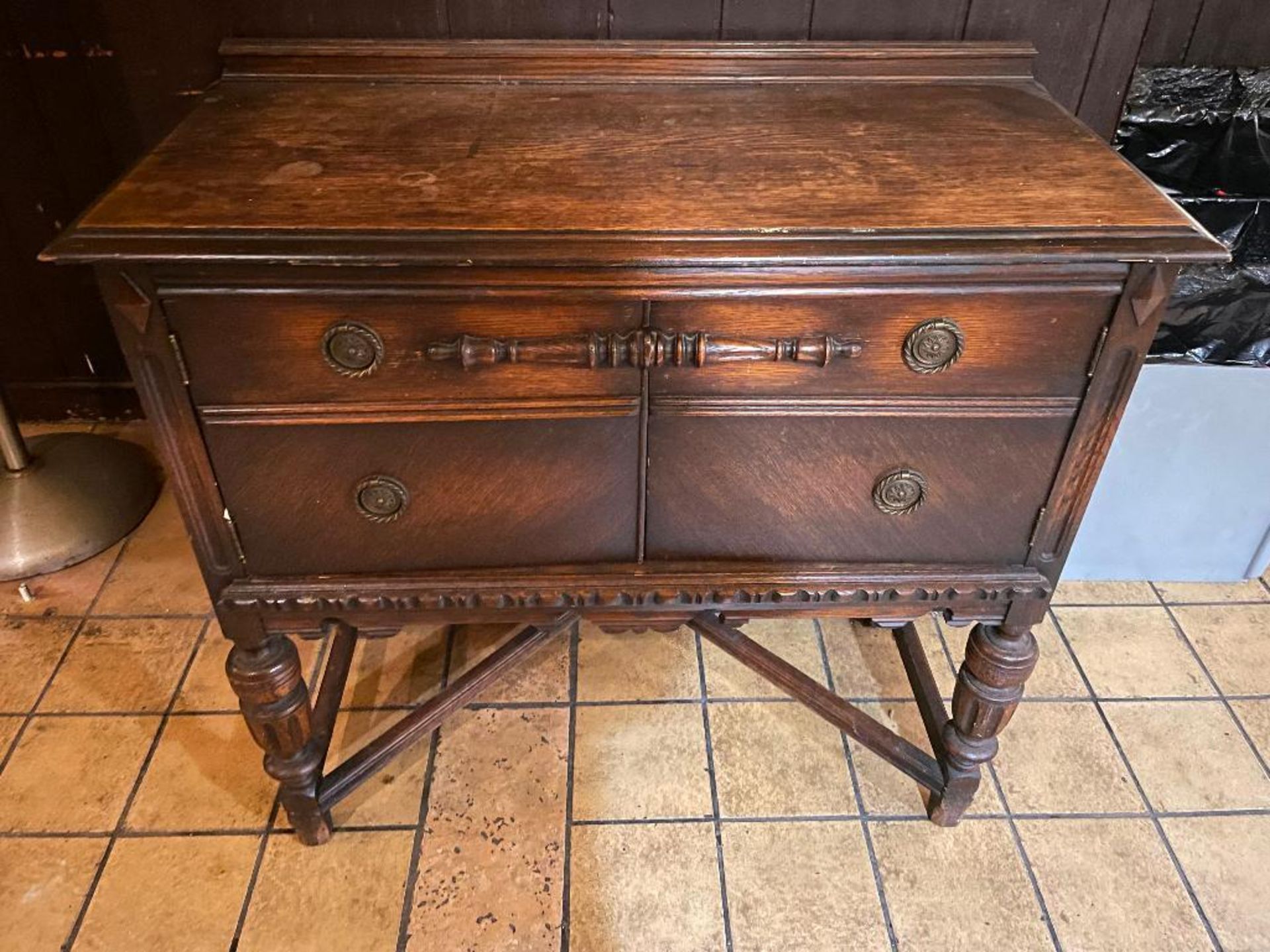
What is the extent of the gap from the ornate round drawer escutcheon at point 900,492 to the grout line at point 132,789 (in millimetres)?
1281

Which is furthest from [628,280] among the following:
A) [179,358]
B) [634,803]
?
[634,803]

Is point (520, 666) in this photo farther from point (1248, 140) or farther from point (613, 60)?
point (1248, 140)

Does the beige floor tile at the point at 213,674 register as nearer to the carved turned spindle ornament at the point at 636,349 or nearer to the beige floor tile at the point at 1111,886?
the carved turned spindle ornament at the point at 636,349

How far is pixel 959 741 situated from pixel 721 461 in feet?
2.13

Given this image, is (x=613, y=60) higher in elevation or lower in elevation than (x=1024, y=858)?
higher

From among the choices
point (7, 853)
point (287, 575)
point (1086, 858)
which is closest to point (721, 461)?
point (287, 575)

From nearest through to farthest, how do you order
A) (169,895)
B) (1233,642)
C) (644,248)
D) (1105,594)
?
(644,248) → (169,895) → (1233,642) → (1105,594)

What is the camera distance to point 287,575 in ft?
4.00

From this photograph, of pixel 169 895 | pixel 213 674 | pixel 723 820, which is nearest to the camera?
pixel 169 895

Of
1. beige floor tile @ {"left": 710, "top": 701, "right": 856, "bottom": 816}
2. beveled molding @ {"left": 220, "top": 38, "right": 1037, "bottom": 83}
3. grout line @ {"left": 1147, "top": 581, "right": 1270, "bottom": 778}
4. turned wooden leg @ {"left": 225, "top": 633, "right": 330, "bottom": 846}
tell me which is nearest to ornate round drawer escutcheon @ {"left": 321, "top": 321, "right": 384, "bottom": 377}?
turned wooden leg @ {"left": 225, "top": 633, "right": 330, "bottom": 846}

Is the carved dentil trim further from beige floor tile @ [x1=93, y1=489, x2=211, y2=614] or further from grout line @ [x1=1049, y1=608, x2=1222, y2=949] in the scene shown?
beige floor tile @ [x1=93, y1=489, x2=211, y2=614]

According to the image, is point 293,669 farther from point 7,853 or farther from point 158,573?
point 158,573

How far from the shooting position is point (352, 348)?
1048 millimetres

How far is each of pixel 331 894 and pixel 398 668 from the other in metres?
0.45
